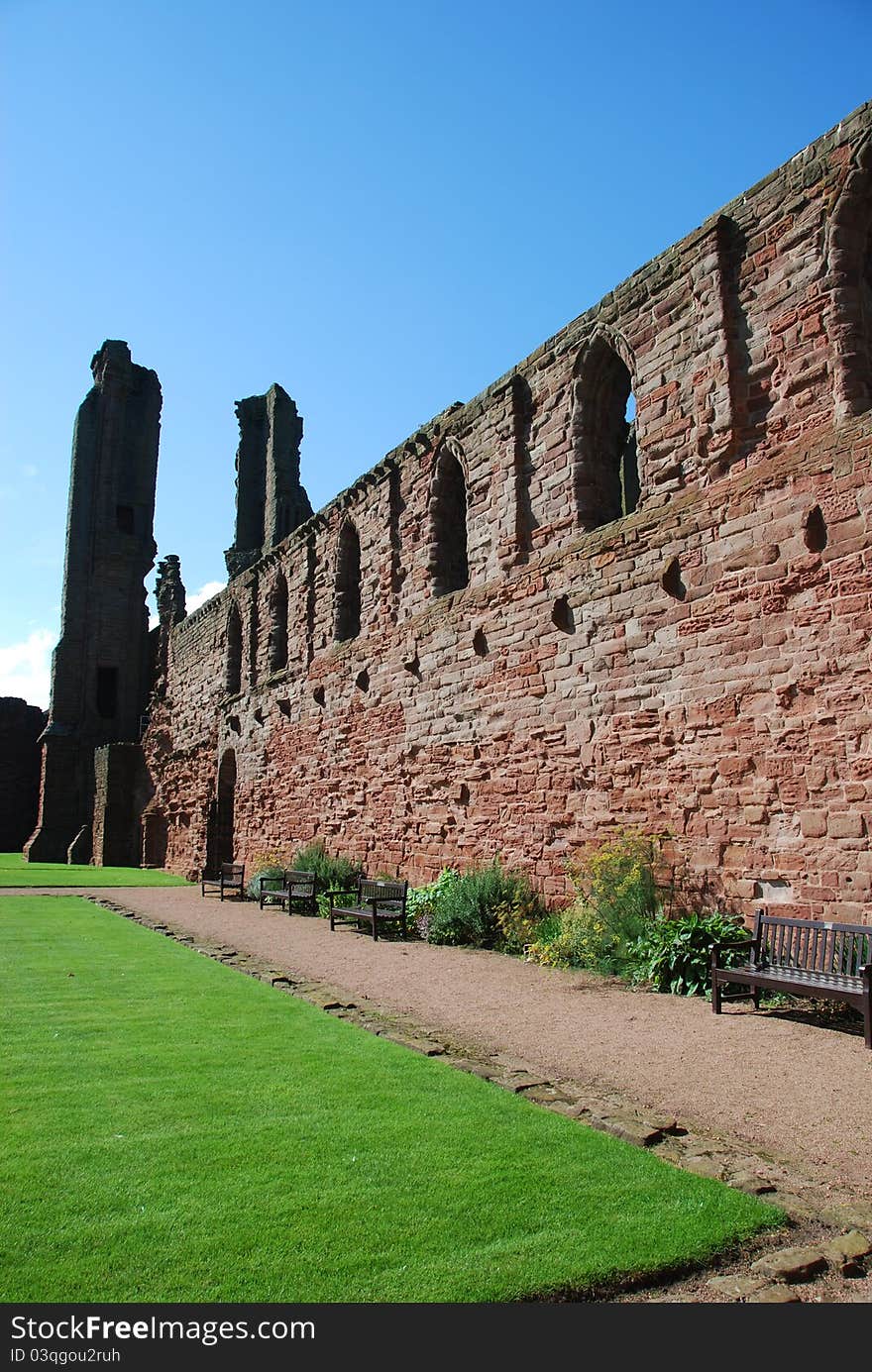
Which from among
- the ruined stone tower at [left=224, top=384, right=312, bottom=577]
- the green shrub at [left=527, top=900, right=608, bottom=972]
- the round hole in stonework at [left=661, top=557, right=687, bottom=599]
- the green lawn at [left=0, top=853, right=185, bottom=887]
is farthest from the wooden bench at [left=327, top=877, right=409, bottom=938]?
the ruined stone tower at [left=224, top=384, right=312, bottom=577]

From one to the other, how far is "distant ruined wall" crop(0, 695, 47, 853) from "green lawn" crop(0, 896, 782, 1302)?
34.8 meters

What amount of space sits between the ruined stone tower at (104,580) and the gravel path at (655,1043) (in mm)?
27570

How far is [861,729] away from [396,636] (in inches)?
323

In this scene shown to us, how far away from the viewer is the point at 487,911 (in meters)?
10.6

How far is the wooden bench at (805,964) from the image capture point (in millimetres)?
5848

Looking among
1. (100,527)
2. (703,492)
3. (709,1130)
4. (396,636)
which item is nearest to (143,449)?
(100,527)

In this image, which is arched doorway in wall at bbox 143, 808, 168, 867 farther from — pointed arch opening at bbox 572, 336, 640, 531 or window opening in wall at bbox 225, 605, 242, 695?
pointed arch opening at bbox 572, 336, 640, 531

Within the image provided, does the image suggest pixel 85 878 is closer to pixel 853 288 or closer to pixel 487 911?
pixel 487 911

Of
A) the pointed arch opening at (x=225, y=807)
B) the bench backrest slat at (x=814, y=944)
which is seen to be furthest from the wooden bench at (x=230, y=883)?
the bench backrest slat at (x=814, y=944)

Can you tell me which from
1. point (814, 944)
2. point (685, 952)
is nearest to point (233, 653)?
point (685, 952)

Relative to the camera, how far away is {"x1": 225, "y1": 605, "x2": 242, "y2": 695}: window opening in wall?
22016 millimetres

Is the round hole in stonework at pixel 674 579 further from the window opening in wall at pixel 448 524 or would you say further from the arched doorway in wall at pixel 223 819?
the arched doorway in wall at pixel 223 819

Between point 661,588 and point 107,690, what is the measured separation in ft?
105

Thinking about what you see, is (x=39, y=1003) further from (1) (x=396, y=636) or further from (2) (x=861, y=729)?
(1) (x=396, y=636)
